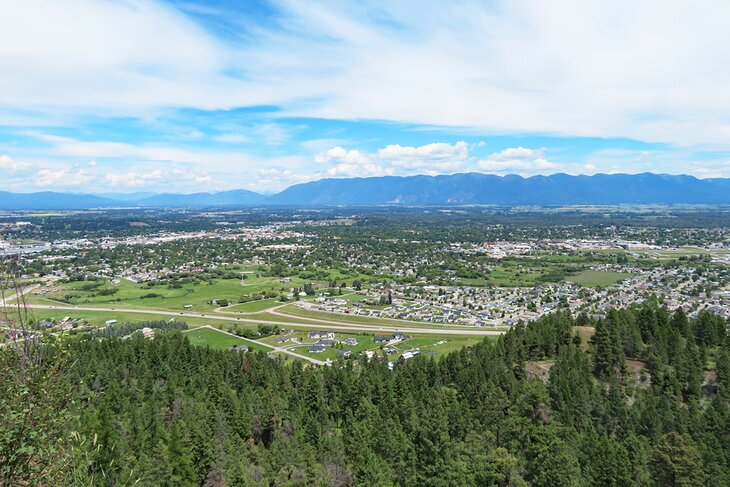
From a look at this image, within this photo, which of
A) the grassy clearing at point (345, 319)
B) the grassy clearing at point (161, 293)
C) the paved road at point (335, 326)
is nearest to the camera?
the paved road at point (335, 326)

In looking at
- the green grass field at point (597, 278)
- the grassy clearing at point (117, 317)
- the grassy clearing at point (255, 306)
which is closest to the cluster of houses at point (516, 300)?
the green grass field at point (597, 278)

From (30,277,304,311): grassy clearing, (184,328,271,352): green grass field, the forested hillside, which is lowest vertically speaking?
(184,328,271,352): green grass field

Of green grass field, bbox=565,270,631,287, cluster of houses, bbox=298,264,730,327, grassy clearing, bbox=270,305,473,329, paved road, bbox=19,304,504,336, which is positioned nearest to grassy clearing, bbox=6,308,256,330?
paved road, bbox=19,304,504,336

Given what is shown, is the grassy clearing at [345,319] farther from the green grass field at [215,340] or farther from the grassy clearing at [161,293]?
the grassy clearing at [161,293]

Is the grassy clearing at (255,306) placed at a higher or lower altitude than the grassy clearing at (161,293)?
lower

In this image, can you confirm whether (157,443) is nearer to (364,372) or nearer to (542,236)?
(364,372)

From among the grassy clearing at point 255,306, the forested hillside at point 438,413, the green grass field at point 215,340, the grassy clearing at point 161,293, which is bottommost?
the green grass field at point 215,340

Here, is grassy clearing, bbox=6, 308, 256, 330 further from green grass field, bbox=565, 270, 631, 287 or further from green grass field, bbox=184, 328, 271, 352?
green grass field, bbox=565, 270, 631, 287
